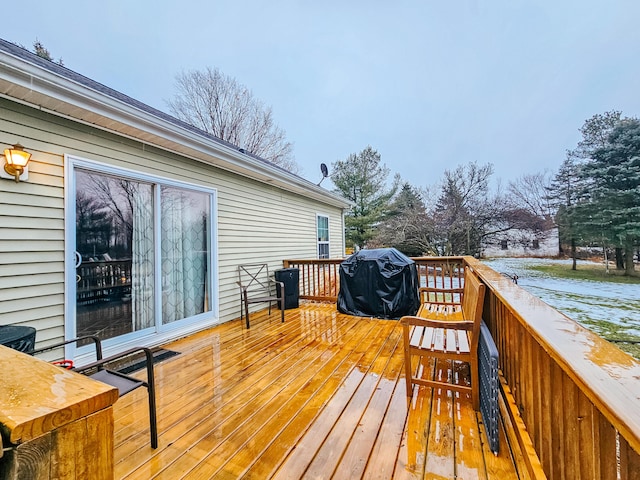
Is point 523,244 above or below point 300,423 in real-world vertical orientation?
above

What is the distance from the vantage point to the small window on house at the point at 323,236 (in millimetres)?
8180

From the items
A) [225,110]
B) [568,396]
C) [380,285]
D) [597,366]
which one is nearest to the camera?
[597,366]

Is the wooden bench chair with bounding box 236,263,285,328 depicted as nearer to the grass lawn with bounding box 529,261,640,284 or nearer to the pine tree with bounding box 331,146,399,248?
the grass lawn with bounding box 529,261,640,284

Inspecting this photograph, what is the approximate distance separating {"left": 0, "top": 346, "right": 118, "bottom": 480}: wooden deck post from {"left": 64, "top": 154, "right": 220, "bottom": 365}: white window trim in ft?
8.86

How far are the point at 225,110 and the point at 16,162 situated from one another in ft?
42.7

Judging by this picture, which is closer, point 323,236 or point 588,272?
point 323,236

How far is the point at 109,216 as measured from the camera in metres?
3.20

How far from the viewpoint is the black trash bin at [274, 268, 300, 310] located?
17.2 feet

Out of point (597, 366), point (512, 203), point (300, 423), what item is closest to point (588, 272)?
point (512, 203)

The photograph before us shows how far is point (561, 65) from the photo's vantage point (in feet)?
40.3

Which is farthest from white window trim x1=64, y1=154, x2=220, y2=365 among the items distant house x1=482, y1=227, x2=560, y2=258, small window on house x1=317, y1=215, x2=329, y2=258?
distant house x1=482, y1=227, x2=560, y2=258

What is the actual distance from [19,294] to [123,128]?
6.12 ft

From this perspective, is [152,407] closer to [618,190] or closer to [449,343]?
[449,343]

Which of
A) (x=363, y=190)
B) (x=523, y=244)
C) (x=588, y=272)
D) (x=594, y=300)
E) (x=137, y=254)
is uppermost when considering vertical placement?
(x=363, y=190)
